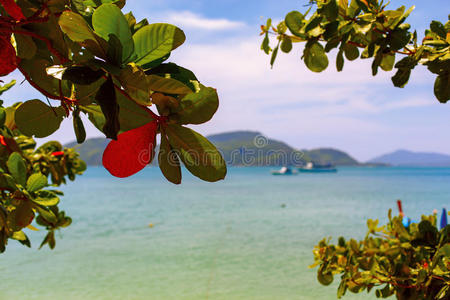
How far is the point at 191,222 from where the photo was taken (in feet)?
57.5

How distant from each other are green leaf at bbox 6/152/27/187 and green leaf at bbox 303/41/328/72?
106 centimetres

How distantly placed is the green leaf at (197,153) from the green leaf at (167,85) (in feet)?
0.21

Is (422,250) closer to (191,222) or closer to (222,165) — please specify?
(222,165)

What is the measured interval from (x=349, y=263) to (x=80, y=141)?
1.88 meters

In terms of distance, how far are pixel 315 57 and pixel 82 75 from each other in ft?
3.86

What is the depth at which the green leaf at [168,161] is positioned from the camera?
1.52 feet

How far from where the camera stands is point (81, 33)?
1.23 feet

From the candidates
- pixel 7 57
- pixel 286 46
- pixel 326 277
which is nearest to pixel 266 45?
pixel 286 46

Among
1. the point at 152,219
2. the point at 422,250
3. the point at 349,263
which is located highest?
the point at 422,250

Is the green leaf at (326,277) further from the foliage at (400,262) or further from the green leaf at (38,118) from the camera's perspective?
the green leaf at (38,118)

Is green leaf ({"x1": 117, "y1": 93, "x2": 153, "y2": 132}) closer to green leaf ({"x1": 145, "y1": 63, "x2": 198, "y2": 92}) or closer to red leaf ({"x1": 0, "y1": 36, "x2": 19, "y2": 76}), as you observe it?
green leaf ({"x1": 145, "y1": 63, "x2": 198, "y2": 92})

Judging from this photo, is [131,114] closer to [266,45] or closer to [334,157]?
[266,45]

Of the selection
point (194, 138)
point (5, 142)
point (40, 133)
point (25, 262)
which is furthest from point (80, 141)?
point (25, 262)

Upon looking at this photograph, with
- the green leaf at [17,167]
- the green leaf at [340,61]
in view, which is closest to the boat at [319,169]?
the green leaf at [340,61]
